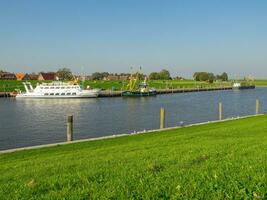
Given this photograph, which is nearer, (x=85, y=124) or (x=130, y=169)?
(x=130, y=169)

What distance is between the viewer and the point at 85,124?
44.9 metres

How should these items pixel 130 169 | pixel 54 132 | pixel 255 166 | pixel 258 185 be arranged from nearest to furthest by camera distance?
pixel 258 185
pixel 255 166
pixel 130 169
pixel 54 132

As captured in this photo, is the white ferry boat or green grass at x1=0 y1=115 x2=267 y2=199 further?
the white ferry boat

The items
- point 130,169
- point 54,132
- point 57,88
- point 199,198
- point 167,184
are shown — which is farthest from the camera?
point 57,88

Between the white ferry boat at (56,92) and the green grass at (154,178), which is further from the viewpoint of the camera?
the white ferry boat at (56,92)

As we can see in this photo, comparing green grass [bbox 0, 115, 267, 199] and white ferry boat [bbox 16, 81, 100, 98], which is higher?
green grass [bbox 0, 115, 267, 199]

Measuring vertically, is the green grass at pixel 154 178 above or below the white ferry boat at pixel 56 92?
above

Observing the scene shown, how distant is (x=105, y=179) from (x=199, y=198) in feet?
7.95

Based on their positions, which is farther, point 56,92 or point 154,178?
point 56,92

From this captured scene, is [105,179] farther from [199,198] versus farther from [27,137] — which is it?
[27,137]

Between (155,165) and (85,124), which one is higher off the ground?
(155,165)

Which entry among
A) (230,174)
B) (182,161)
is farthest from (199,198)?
(182,161)

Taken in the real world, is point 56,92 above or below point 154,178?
below

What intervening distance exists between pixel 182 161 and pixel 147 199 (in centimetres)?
393
